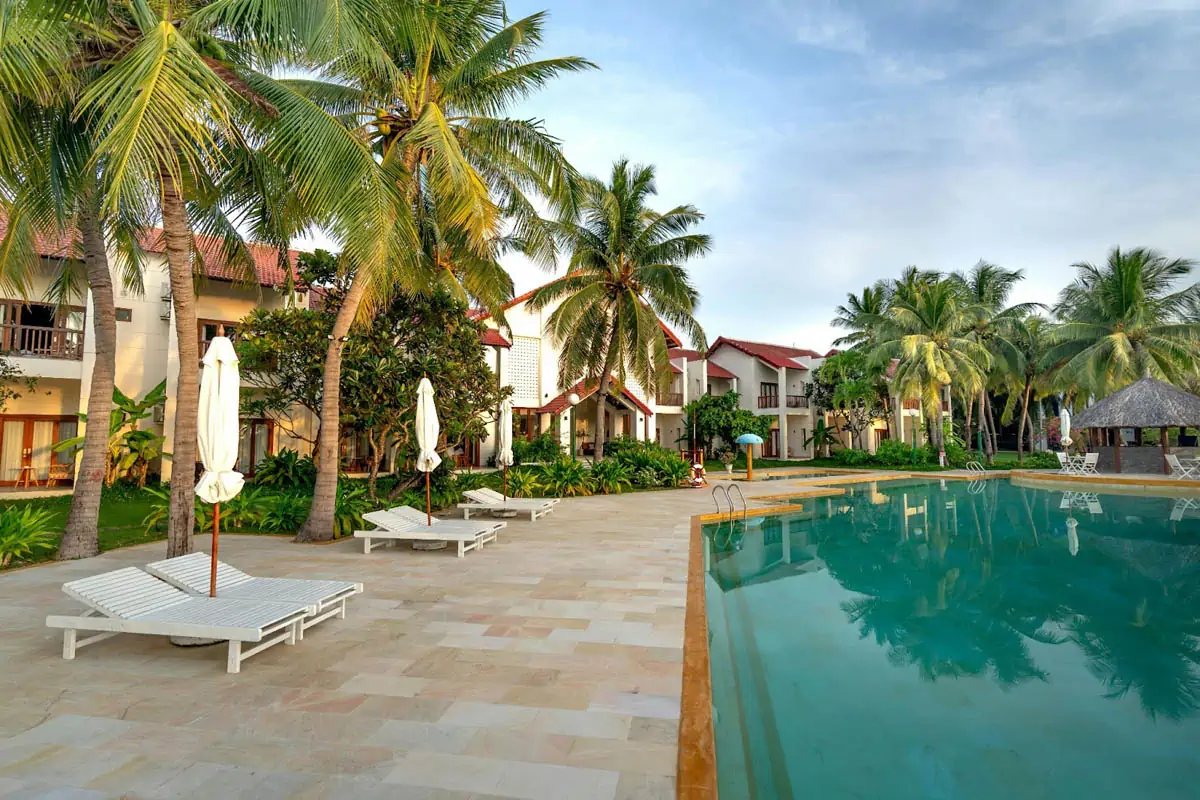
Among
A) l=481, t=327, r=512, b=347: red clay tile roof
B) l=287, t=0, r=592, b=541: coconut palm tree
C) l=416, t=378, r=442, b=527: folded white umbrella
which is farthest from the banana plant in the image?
l=481, t=327, r=512, b=347: red clay tile roof

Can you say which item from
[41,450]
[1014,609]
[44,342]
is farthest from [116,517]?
[1014,609]

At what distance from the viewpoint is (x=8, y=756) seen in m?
3.03

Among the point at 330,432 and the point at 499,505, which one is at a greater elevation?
the point at 330,432

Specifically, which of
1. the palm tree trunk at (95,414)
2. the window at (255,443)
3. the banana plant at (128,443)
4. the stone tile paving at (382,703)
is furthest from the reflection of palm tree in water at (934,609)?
the window at (255,443)

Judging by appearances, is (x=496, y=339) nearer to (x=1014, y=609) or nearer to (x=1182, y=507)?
(x=1014, y=609)

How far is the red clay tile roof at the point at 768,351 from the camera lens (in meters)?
34.1

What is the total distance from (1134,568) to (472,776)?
35.2 feet

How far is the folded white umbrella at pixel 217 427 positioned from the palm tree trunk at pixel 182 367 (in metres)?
2.45

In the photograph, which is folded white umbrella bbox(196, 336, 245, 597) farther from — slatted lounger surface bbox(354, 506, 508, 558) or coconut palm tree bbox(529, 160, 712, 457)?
coconut palm tree bbox(529, 160, 712, 457)

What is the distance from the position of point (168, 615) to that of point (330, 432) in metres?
5.11

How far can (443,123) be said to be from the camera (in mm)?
8438

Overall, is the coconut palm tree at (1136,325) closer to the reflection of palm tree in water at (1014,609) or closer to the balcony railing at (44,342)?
the reflection of palm tree in water at (1014,609)

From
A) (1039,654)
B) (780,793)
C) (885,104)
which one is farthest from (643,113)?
(780,793)

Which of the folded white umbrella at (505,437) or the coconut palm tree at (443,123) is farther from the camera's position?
the folded white umbrella at (505,437)
